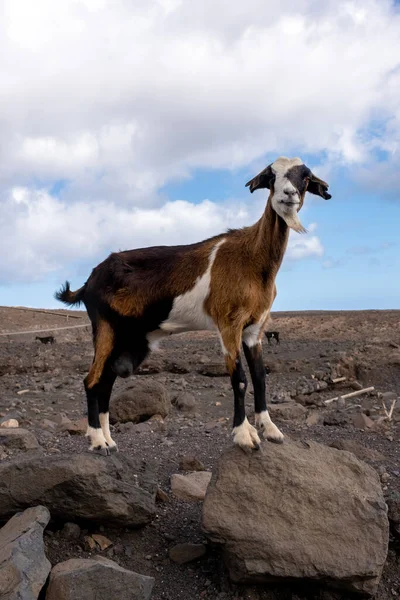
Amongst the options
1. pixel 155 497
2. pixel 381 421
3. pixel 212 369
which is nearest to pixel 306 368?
pixel 212 369

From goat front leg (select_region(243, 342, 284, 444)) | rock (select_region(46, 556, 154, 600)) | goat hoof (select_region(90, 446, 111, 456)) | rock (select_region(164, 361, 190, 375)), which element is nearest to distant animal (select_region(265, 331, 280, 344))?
rock (select_region(164, 361, 190, 375))

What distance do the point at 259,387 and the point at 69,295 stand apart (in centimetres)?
235

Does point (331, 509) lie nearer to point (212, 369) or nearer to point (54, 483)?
point (54, 483)

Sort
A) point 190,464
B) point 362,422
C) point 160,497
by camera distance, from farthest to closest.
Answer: point 362,422 < point 190,464 < point 160,497

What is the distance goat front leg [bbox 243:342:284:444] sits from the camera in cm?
541

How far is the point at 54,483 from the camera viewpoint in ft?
→ 18.8

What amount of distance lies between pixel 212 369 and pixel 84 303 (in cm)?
974

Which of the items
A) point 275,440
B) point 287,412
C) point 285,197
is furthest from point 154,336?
point 287,412

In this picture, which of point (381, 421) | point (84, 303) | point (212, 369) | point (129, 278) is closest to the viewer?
point (129, 278)

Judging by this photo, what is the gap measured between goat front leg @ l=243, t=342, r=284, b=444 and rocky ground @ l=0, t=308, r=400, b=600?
0.21 m

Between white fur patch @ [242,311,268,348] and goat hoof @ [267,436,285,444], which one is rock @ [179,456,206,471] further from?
white fur patch @ [242,311,268,348]

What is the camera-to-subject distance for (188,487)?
662 centimetres

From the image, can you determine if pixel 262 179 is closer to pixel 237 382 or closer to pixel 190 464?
pixel 237 382

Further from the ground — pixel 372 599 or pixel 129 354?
pixel 129 354
